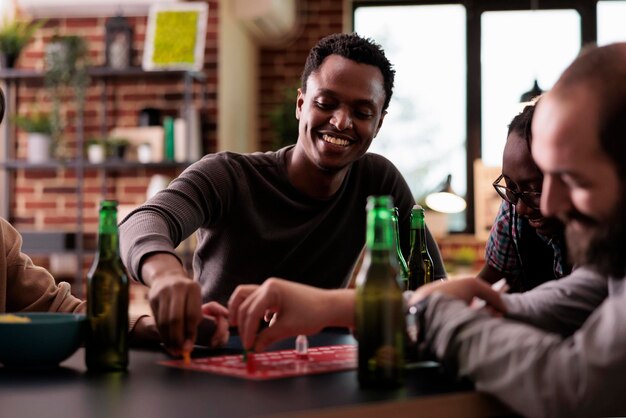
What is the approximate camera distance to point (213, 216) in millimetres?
2113

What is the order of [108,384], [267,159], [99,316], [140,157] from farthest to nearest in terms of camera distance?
[140,157], [267,159], [99,316], [108,384]

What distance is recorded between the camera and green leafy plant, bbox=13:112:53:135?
4.93m

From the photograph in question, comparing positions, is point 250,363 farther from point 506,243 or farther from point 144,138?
point 144,138

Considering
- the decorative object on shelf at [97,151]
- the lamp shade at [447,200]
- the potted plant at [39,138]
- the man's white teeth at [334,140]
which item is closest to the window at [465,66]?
the lamp shade at [447,200]

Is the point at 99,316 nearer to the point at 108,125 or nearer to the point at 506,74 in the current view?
the point at 108,125

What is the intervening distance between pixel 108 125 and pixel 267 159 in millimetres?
3067

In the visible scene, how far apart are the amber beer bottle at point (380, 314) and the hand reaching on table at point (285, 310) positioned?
5.6 inches

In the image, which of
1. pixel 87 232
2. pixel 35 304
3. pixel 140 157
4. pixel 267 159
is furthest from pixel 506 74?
pixel 35 304

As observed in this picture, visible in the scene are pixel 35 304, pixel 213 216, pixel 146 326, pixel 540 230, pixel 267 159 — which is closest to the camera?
pixel 146 326

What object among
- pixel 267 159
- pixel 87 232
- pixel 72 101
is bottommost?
pixel 87 232

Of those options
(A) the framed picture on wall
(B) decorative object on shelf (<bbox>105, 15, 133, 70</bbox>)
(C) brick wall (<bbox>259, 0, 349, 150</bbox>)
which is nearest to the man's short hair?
(A) the framed picture on wall

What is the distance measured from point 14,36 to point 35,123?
508 millimetres

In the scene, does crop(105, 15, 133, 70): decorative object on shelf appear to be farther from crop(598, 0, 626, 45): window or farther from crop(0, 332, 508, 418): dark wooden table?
crop(0, 332, 508, 418): dark wooden table

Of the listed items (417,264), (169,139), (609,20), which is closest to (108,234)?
(417,264)
